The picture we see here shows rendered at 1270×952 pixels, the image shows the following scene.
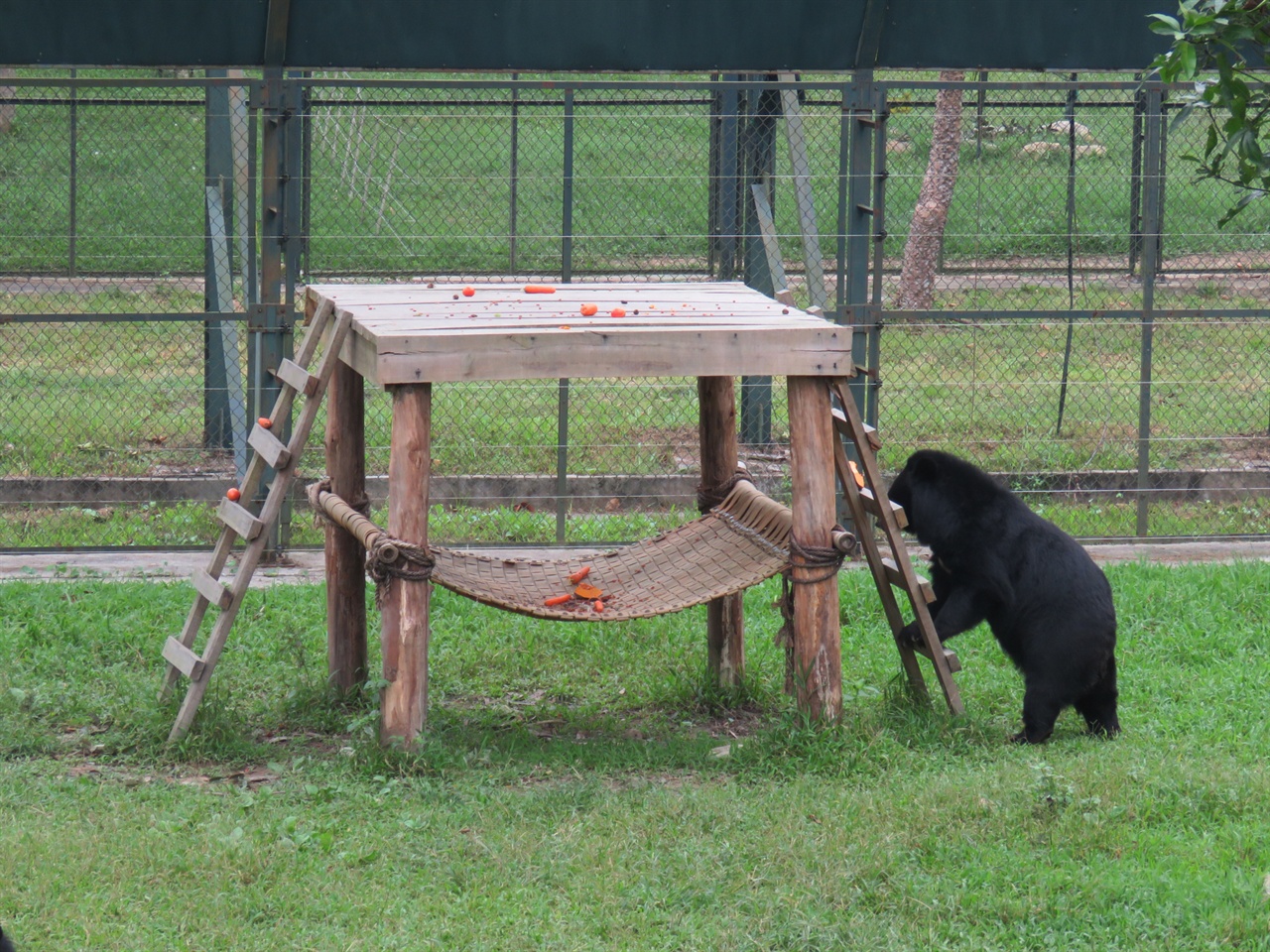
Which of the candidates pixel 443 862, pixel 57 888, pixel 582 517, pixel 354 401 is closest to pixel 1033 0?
pixel 582 517

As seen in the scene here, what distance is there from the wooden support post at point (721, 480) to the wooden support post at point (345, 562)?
158cm

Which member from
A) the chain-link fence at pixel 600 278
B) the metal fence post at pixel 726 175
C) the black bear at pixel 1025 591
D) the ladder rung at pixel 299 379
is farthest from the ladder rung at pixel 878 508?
the metal fence post at pixel 726 175

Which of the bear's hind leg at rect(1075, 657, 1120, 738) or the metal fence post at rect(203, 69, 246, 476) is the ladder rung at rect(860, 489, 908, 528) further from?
the metal fence post at rect(203, 69, 246, 476)

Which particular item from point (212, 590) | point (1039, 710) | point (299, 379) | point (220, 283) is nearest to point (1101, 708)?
point (1039, 710)

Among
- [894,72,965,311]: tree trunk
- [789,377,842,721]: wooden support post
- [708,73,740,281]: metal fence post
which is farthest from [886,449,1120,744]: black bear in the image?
[894,72,965,311]: tree trunk

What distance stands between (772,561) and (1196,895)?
2.13 meters

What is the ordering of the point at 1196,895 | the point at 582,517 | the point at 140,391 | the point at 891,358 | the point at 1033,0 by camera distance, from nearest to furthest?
the point at 1196,895, the point at 1033,0, the point at 582,517, the point at 140,391, the point at 891,358

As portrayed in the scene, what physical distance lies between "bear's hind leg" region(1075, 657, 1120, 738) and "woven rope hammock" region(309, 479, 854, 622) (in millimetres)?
1188

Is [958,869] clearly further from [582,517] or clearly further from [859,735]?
[582,517]

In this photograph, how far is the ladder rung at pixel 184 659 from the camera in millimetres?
5668

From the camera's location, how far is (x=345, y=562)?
20.6 ft

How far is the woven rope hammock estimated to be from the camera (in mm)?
5320

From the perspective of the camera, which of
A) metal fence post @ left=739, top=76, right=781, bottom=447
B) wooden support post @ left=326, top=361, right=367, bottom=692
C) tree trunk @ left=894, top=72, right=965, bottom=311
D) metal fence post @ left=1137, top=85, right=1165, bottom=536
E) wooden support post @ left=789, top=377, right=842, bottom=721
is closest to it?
wooden support post @ left=789, top=377, right=842, bottom=721

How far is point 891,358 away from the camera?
1400 cm
